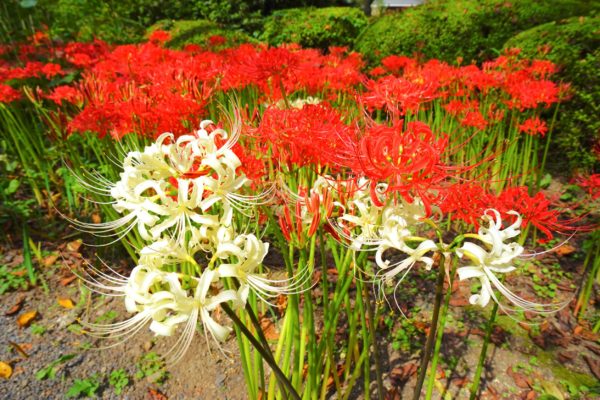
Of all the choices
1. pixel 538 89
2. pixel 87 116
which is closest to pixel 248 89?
pixel 87 116

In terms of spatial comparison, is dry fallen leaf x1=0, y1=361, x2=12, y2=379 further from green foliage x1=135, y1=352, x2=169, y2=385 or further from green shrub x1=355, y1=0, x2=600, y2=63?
green shrub x1=355, y1=0, x2=600, y2=63

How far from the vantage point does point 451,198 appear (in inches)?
47.4

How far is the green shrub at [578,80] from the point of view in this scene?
350 cm

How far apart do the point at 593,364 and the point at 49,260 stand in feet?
11.6

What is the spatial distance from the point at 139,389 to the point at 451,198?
181 cm

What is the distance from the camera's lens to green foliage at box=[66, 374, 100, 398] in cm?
197

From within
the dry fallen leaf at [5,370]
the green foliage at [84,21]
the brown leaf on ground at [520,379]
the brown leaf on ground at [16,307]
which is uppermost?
the green foliage at [84,21]

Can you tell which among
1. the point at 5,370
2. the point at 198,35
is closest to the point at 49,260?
the point at 5,370

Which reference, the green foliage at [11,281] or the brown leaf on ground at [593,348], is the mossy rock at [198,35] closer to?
the green foliage at [11,281]

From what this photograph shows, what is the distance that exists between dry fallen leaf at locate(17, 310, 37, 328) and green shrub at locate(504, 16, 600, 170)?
4.34m

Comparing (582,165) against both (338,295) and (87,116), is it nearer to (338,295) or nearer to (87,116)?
(338,295)

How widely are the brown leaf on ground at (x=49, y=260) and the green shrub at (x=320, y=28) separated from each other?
625cm

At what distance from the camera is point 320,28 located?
7738mm

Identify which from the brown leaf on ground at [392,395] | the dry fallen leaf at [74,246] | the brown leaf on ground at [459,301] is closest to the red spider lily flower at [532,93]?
the brown leaf on ground at [459,301]
